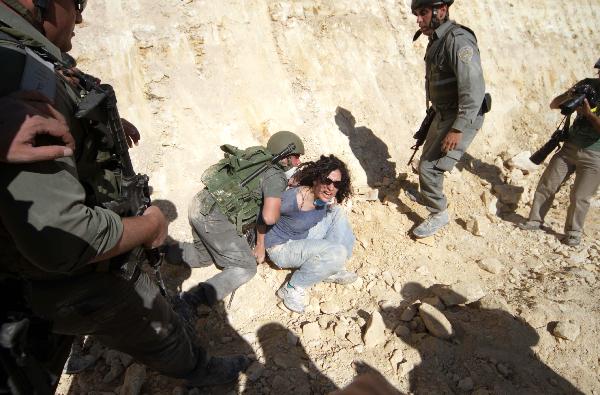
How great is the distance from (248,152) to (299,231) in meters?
0.89

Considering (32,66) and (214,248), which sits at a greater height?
(32,66)

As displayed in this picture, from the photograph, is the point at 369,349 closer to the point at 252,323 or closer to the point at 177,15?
the point at 252,323

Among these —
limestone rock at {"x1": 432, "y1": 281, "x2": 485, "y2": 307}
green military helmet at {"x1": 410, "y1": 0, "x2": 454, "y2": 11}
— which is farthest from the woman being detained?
green military helmet at {"x1": 410, "y1": 0, "x2": 454, "y2": 11}

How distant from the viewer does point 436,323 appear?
2719 mm

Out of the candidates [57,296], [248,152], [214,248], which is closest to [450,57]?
[248,152]

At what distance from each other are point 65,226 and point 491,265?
3.85 metres

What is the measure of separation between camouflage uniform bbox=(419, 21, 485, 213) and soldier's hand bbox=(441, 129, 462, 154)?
2.1 inches

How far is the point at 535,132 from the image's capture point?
6082mm

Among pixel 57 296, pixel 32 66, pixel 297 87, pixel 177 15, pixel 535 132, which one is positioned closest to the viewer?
pixel 32 66

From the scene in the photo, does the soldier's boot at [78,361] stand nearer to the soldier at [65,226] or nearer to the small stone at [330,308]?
the soldier at [65,226]

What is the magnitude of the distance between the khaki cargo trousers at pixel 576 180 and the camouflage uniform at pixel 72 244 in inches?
170

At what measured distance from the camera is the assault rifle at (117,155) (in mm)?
1576

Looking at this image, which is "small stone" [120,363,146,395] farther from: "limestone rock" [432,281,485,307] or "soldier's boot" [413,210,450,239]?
"soldier's boot" [413,210,450,239]

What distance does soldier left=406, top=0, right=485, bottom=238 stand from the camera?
3291 mm
